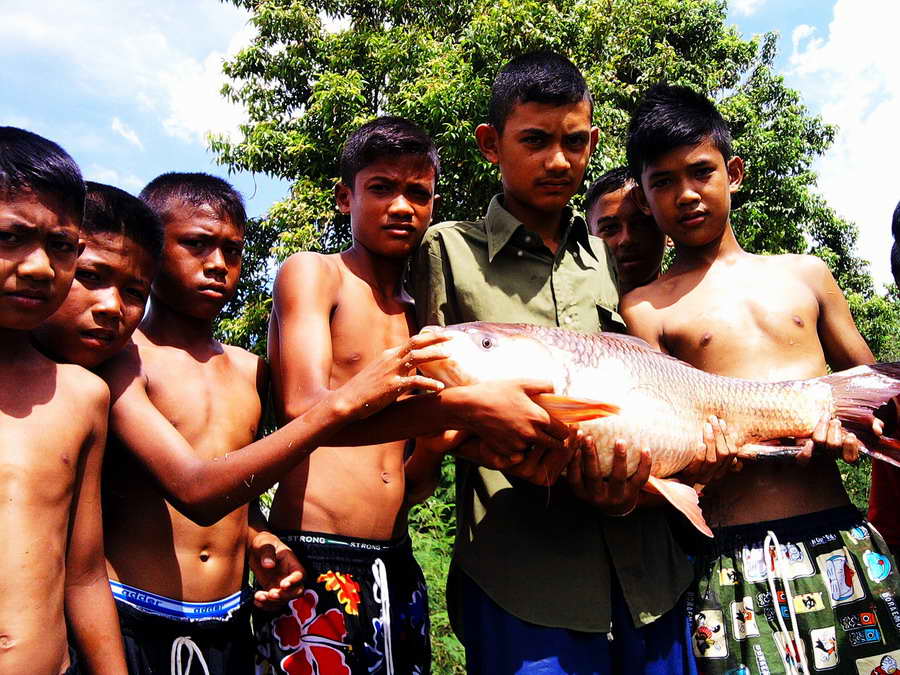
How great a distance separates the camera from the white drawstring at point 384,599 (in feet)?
9.52

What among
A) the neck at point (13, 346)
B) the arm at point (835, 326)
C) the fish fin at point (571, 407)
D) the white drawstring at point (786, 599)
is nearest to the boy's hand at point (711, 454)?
the white drawstring at point (786, 599)

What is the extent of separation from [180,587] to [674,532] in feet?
6.08

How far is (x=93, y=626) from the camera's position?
2.21m

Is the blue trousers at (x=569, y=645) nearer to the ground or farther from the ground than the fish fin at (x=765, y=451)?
nearer to the ground

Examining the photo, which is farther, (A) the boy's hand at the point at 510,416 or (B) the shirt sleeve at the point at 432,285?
(B) the shirt sleeve at the point at 432,285

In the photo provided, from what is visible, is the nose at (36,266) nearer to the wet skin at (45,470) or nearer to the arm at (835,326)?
the wet skin at (45,470)

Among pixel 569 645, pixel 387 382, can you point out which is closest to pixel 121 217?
pixel 387 382

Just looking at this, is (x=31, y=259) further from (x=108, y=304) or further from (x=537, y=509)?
(x=537, y=509)

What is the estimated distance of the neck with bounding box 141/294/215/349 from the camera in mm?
3080

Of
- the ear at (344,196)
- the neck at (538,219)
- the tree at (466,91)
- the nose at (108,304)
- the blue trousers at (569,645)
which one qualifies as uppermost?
the tree at (466,91)

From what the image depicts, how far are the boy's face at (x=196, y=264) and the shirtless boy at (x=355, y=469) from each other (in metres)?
0.29

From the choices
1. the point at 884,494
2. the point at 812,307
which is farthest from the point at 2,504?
the point at 884,494

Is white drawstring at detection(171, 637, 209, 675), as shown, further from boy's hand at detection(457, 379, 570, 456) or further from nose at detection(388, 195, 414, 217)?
nose at detection(388, 195, 414, 217)

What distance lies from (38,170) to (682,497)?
2222 millimetres
